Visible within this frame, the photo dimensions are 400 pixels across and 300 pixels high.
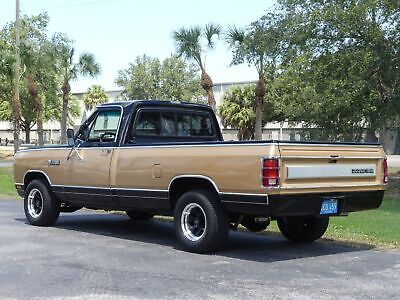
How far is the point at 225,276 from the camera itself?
689cm

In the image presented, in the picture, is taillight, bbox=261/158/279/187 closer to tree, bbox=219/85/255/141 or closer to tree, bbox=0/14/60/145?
tree, bbox=0/14/60/145

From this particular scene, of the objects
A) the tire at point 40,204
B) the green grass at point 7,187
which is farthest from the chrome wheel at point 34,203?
the green grass at point 7,187

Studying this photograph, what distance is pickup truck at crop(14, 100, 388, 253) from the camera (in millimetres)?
7578

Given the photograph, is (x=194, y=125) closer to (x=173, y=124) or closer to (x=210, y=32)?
(x=173, y=124)

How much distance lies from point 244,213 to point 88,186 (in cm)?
306

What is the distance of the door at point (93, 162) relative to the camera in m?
9.56

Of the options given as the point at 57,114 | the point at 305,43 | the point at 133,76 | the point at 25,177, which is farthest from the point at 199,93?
the point at 25,177

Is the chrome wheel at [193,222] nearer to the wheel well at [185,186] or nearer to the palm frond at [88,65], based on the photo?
the wheel well at [185,186]

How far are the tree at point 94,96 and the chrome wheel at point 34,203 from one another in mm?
60458

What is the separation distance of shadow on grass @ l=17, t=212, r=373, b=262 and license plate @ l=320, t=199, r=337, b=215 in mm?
683

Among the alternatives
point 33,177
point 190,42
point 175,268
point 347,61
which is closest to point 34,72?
point 190,42

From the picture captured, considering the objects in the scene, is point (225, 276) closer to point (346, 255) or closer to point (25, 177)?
point (346, 255)

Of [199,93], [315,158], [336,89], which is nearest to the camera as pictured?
[315,158]

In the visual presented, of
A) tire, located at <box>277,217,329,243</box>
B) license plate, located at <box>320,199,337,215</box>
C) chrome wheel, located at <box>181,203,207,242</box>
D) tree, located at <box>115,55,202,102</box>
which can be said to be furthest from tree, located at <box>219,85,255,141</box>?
license plate, located at <box>320,199,337,215</box>
